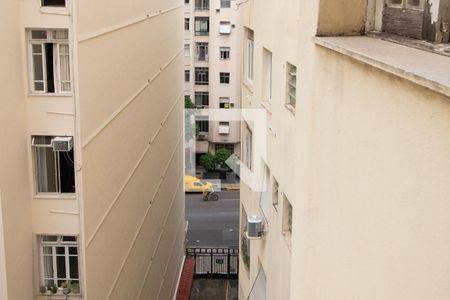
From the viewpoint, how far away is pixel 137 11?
13672mm

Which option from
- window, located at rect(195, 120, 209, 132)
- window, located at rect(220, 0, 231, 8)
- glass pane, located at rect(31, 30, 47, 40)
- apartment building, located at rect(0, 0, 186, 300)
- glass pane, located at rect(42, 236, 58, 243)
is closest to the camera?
apartment building, located at rect(0, 0, 186, 300)

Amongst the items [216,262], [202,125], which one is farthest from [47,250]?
[202,125]

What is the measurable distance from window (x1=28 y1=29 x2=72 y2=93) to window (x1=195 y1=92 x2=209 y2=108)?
2792 centimetres

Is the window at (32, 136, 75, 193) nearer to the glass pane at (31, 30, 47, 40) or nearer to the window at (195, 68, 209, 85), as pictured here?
the glass pane at (31, 30, 47, 40)

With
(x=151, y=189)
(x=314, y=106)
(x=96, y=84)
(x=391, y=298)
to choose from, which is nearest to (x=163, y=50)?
(x=151, y=189)

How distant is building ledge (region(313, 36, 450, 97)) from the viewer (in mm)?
2172

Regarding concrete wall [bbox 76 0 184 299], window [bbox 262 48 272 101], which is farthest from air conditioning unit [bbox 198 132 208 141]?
window [bbox 262 48 272 101]

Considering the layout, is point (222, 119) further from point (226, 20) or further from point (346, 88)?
point (346, 88)

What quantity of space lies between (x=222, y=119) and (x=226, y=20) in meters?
5.96

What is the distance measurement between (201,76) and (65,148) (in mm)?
28308

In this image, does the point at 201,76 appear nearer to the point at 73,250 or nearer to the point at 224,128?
the point at 224,128

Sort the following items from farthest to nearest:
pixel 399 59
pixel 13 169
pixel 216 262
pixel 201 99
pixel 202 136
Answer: pixel 201 99 < pixel 202 136 < pixel 216 262 < pixel 13 169 < pixel 399 59

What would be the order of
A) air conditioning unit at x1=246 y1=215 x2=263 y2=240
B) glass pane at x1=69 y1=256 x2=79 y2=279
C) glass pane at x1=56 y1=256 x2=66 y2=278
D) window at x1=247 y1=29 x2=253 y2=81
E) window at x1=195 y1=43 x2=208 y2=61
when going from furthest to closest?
window at x1=195 y1=43 x2=208 y2=61
window at x1=247 y1=29 x2=253 y2=81
air conditioning unit at x1=246 y1=215 x2=263 y2=240
glass pane at x1=69 y1=256 x2=79 y2=279
glass pane at x1=56 y1=256 x2=66 y2=278

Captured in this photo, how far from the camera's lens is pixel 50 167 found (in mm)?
9305
